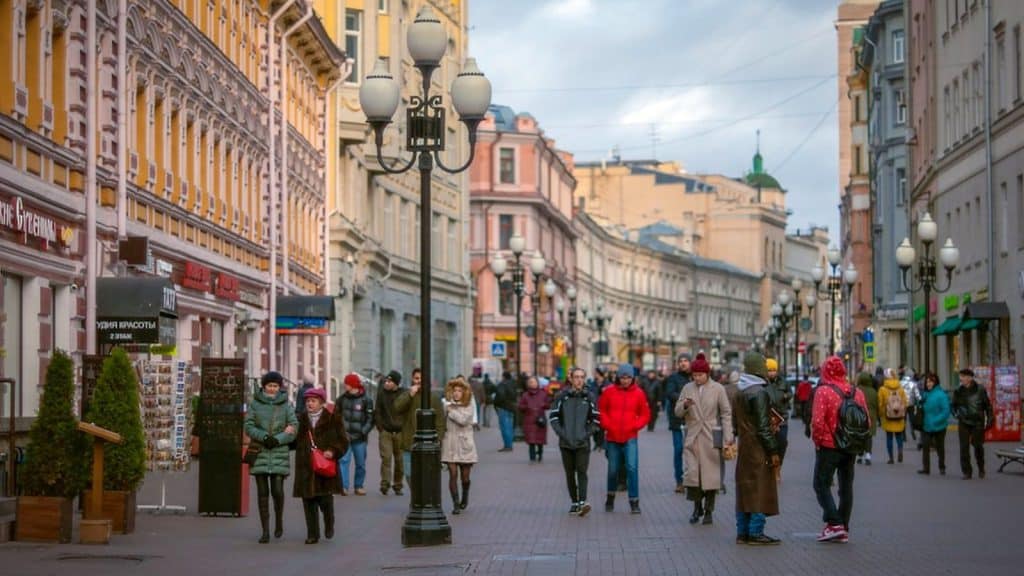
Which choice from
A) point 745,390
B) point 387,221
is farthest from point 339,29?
point 745,390

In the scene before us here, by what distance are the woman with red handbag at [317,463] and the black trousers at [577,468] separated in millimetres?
3612

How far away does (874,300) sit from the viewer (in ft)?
256

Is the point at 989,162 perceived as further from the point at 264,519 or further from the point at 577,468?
the point at 264,519

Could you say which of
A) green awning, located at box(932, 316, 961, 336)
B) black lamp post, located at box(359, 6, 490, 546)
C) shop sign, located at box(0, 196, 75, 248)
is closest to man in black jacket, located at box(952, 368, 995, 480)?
black lamp post, located at box(359, 6, 490, 546)

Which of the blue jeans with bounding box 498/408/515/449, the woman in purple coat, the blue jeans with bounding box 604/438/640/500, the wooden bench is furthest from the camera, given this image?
the blue jeans with bounding box 498/408/515/449

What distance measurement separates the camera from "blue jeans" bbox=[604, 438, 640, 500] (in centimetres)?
2112

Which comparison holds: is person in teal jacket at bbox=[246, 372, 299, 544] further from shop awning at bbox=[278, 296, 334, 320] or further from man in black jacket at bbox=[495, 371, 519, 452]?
shop awning at bbox=[278, 296, 334, 320]

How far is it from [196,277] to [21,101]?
439 inches

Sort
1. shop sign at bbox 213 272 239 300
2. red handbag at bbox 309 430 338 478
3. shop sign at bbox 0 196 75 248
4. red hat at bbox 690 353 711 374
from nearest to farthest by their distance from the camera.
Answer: red handbag at bbox 309 430 338 478 → red hat at bbox 690 353 711 374 → shop sign at bbox 0 196 75 248 → shop sign at bbox 213 272 239 300

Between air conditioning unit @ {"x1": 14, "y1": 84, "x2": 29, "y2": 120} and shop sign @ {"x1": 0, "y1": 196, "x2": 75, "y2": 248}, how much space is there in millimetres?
1005

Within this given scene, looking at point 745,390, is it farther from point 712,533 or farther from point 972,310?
point 972,310

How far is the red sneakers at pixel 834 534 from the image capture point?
16781 mm

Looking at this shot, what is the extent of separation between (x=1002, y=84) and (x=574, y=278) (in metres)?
73.0

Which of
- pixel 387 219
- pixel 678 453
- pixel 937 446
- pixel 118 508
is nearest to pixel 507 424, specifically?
pixel 937 446
